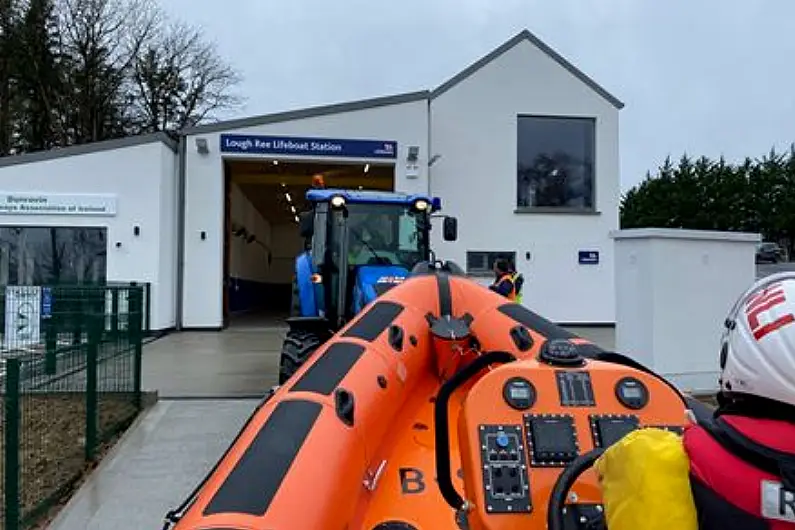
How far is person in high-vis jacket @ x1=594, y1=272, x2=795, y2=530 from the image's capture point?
1484mm

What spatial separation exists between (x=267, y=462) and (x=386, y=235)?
6.60 m

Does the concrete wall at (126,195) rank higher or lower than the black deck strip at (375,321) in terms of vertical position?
higher

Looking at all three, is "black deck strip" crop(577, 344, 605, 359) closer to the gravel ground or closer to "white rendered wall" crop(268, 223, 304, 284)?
the gravel ground

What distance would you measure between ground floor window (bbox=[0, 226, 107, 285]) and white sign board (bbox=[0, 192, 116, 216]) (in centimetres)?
36

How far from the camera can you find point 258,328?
20.0 meters

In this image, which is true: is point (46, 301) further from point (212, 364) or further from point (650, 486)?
point (650, 486)

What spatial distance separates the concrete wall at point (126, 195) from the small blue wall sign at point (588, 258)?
10084 mm

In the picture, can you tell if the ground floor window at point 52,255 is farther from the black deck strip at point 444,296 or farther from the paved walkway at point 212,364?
the black deck strip at point 444,296

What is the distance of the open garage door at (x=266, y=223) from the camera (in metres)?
20.8

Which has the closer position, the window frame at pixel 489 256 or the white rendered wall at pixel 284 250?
the window frame at pixel 489 256

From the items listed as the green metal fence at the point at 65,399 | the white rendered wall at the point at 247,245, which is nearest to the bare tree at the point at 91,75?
the white rendered wall at the point at 247,245

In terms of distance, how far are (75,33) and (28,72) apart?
3065 mm

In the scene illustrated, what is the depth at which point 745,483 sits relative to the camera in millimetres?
1491

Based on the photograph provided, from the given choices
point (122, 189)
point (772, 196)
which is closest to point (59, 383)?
point (122, 189)
